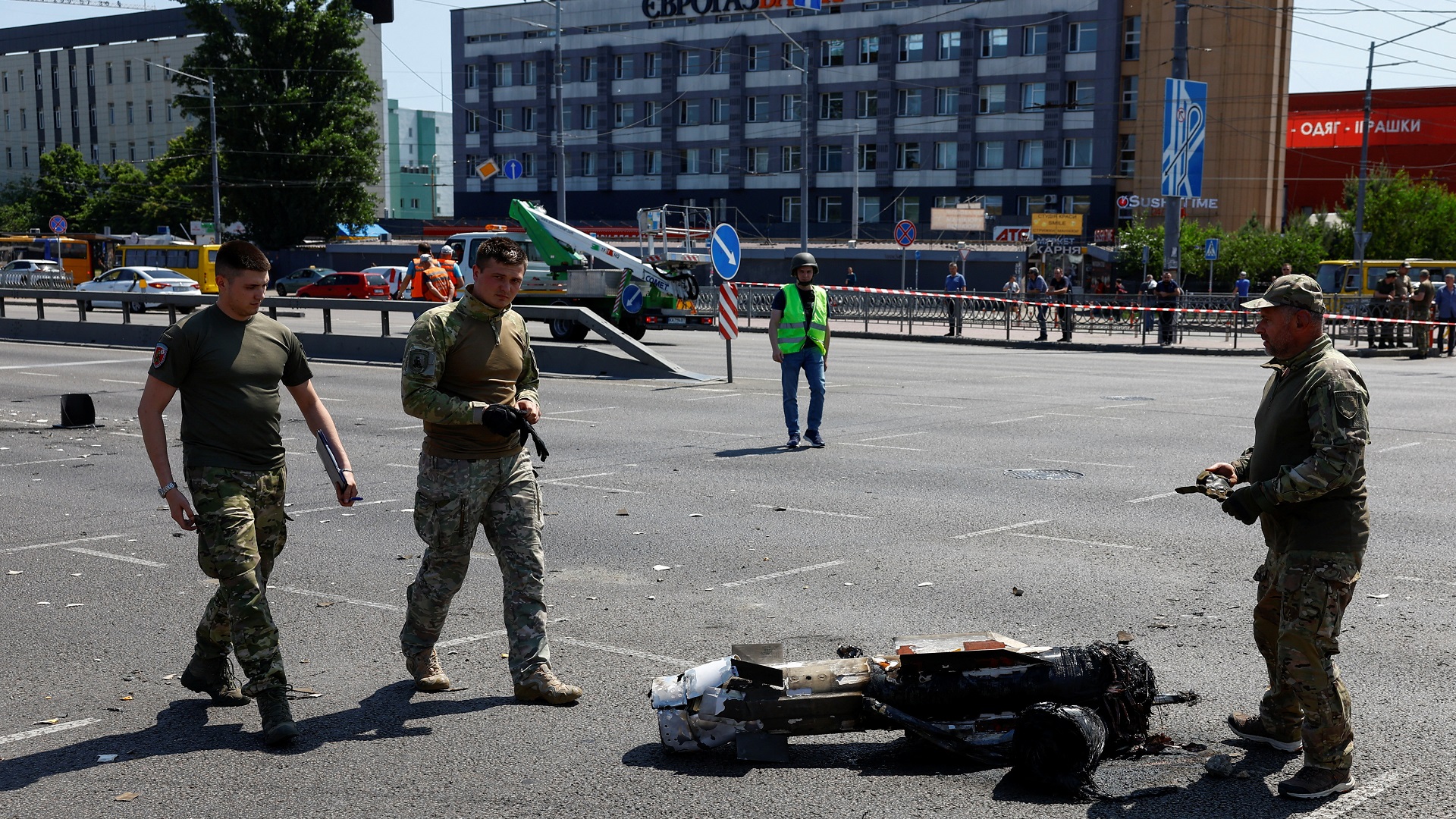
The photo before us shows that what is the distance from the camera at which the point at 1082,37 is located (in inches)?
2785

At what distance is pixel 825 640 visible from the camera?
641cm

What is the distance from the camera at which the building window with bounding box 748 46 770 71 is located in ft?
261

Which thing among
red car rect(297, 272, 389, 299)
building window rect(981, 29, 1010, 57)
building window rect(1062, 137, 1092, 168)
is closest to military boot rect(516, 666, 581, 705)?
red car rect(297, 272, 389, 299)

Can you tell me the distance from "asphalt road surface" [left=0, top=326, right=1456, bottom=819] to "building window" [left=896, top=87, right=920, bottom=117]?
63.2 m

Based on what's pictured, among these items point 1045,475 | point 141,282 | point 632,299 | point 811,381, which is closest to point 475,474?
point 1045,475

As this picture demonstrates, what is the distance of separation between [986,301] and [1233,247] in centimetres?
2164

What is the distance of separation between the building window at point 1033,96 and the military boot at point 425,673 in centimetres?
7058

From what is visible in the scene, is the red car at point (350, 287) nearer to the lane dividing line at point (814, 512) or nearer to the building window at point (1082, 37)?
the building window at point (1082, 37)

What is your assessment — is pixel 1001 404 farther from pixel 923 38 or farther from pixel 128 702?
pixel 923 38

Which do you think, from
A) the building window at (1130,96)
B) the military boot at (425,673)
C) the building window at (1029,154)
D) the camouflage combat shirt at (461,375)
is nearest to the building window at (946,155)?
the building window at (1029,154)

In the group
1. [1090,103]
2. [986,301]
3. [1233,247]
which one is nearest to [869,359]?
[986,301]

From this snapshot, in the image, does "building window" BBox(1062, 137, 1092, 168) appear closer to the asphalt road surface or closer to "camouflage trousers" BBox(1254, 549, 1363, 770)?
the asphalt road surface

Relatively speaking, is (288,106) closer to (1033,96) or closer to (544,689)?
(1033,96)

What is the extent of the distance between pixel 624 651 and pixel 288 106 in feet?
220
